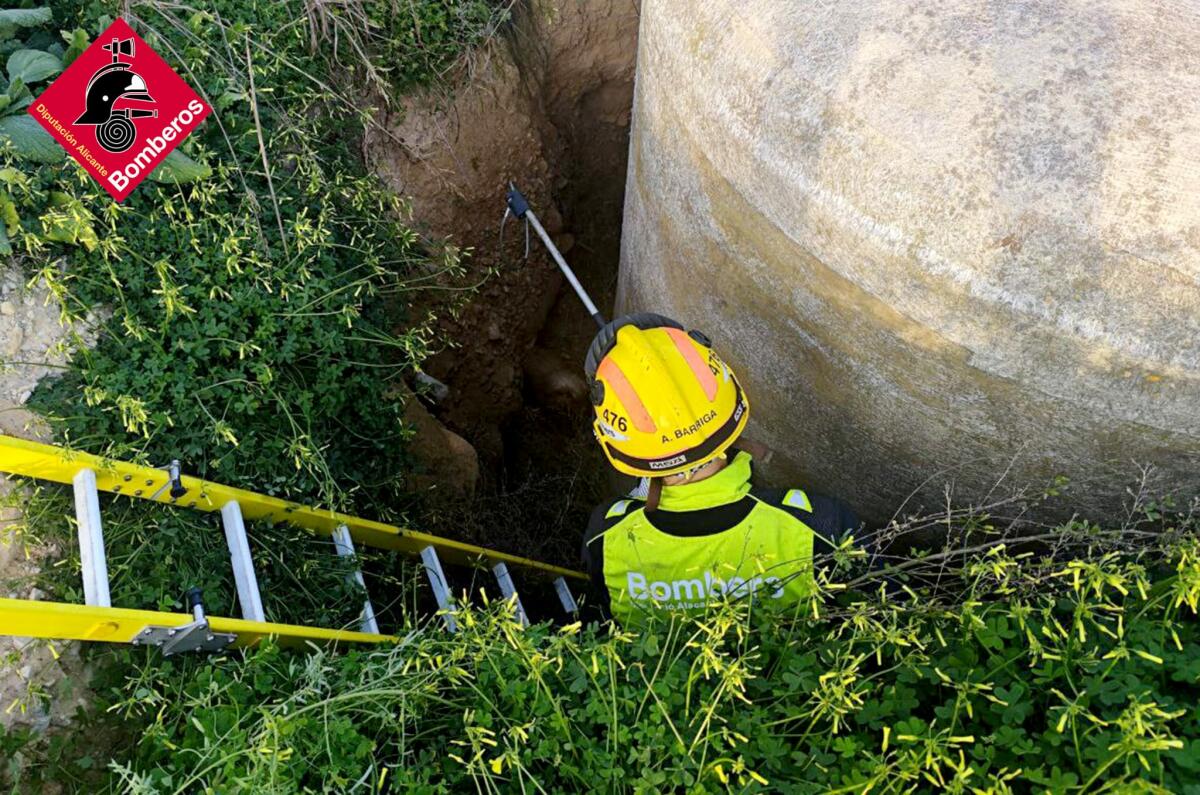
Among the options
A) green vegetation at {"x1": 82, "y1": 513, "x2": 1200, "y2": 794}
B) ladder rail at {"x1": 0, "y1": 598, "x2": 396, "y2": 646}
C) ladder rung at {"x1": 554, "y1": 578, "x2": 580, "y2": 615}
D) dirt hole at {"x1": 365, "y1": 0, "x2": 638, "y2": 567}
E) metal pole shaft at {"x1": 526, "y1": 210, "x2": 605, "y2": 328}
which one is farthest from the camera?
dirt hole at {"x1": 365, "y1": 0, "x2": 638, "y2": 567}

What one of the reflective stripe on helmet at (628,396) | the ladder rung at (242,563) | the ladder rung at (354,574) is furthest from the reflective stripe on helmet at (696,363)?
the ladder rung at (242,563)

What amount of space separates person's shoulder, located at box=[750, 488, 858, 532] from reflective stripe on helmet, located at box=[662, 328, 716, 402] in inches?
12.0

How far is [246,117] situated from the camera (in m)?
3.32

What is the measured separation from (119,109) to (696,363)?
88.1 inches

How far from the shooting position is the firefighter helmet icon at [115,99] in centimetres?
306

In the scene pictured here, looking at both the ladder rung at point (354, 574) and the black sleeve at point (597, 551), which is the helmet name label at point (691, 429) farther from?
the ladder rung at point (354, 574)

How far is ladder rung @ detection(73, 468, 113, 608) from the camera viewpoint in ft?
7.54

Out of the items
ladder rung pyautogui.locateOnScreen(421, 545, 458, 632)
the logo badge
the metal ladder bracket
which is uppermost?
the logo badge

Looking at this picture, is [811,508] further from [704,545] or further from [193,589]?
[193,589]

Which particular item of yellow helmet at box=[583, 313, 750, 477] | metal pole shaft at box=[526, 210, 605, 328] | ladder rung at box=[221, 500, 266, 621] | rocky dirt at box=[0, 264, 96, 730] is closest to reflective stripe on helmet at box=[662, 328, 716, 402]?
yellow helmet at box=[583, 313, 750, 477]

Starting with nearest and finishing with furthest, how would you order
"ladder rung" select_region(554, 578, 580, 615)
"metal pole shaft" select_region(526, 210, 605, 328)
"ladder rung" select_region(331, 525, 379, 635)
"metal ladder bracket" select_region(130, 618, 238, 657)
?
1. "metal ladder bracket" select_region(130, 618, 238, 657)
2. "ladder rung" select_region(331, 525, 379, 635)
3. "ladder rung" select_region(554, 578, 580, 615)
4. "metal pole shaft" select_region(526, 210, 605, 328)

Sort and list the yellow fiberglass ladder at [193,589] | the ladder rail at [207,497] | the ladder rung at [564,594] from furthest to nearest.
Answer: the ladder rung at [564,594] → the ladder rail at [207,497] → the yellow fiberglass ladder at [193,589]

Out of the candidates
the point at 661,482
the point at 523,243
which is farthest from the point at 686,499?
the point at 523,243

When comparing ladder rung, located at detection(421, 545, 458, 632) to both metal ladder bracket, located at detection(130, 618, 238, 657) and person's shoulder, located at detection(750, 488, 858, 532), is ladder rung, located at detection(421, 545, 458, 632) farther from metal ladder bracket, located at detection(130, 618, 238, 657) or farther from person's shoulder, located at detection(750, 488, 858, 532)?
person's shoulder, located at detection(750, 488, 858, 532)
